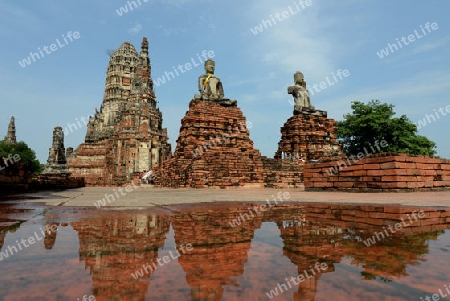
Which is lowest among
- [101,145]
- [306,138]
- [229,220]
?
[229,220]

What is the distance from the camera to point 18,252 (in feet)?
3.95

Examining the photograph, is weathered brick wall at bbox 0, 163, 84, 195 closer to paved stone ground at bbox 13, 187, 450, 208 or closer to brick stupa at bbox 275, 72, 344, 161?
paved stone ground at bbox 13, 187, 450, 208

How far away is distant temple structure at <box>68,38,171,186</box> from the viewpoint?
96.9ft

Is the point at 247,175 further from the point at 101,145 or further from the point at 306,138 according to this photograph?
the point at 101,145

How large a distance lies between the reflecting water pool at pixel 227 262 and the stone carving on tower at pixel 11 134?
1991 inches

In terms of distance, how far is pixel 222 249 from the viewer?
1.20 meters

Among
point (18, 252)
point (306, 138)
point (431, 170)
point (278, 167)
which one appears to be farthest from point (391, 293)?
point (306, 138)

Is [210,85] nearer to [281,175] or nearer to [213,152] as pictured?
[213,152]

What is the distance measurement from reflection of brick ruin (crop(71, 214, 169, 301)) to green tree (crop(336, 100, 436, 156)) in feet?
85.3

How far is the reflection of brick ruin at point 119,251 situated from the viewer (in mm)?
787

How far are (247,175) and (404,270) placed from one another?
940 centimetres

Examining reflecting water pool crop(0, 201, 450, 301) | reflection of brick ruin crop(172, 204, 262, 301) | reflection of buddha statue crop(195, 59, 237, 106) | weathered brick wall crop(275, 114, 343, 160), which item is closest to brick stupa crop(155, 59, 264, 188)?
reflection of buddha statue crop(195, 59, 237, 106)

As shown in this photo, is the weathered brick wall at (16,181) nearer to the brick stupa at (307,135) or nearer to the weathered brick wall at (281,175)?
the weathered brick wall at (281,175)

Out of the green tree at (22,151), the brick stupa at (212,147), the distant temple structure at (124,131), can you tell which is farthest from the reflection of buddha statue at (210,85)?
the green tree at (22,151)
